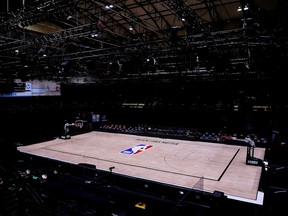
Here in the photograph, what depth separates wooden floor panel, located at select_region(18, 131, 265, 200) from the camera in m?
8.30

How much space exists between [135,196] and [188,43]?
6.53 meters

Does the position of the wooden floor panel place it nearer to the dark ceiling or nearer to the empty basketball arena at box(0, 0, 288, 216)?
the empty basketball arena at box(0, 0, 288, 216)

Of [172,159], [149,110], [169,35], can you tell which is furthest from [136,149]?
[149,110]

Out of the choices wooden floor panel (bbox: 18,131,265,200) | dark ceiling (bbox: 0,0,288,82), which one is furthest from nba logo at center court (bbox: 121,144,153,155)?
dark ceiling (bbox: 0,0,288,82)

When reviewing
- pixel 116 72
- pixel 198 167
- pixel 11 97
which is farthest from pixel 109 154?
pixel 11 97

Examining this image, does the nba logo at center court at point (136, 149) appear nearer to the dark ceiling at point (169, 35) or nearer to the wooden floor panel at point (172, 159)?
the wooden floor panel at point (172, 159)

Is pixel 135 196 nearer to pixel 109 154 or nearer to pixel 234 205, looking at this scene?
pixel 234 205

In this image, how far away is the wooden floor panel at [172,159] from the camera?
27.2 ft

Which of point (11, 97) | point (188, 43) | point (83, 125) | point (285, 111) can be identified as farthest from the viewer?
point (83, 125)

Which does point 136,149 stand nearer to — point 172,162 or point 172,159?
point 172,159

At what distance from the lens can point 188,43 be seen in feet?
31.1

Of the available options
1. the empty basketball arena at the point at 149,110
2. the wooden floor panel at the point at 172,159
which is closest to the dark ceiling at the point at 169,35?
the empty basketball arena at the point at 149,110

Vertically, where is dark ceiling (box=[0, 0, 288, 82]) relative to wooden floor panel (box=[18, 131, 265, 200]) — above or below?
above

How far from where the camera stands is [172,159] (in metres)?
11.3
